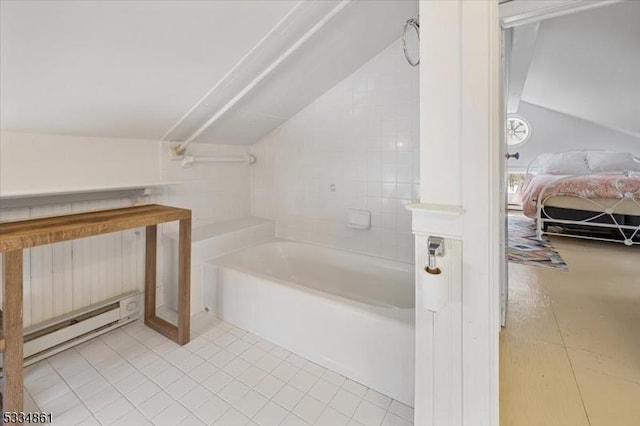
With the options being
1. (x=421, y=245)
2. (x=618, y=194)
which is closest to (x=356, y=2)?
(x=421, y=245)

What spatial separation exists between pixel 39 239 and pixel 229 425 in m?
1.11

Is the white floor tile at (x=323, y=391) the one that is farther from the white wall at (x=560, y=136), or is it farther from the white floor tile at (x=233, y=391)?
the white wall at (x=560, y=136)

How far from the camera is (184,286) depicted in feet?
5.98

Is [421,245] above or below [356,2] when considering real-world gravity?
below

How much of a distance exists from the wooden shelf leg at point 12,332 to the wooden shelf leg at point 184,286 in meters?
0.70

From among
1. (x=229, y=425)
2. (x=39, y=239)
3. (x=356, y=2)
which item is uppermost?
(x=356, y=2)

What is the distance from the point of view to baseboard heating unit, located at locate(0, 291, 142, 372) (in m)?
1.61

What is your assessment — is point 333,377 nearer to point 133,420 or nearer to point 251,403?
point 251,403

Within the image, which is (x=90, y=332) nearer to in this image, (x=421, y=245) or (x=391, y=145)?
(x=421, y=245)

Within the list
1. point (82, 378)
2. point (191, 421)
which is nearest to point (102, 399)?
point (82, 378)

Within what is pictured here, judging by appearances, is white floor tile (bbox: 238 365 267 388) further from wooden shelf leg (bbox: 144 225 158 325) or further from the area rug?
the area rug

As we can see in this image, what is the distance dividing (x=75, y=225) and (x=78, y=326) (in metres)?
0.74

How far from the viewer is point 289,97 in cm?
240

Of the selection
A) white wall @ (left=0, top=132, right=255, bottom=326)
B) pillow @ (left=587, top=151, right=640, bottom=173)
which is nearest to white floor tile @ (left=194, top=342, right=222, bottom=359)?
white wall @ (left=0, top=132, right=255, bottom=326)
